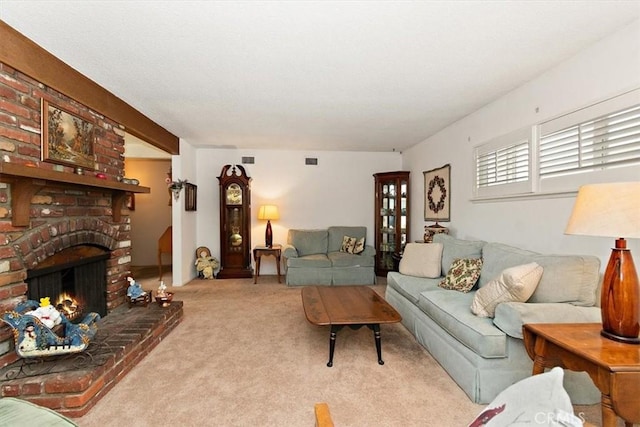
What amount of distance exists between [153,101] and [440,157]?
370 centimetres

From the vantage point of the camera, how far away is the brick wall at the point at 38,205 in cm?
198

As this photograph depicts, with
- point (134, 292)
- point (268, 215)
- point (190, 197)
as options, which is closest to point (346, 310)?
point (134, 292)

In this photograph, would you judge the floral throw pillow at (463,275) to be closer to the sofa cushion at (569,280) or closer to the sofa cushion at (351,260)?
the sofa cushion at (569,280)

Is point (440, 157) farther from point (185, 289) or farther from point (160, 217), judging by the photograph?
point (160, 217)

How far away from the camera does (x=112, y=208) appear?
128 inches

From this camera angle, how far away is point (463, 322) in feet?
6.97

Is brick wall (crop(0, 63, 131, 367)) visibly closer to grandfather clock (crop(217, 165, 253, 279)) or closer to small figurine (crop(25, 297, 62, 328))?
small figurine (crop(25, 297, 62, 328))

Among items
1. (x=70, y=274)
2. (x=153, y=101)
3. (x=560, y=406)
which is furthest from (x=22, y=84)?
(x=560, y=406)

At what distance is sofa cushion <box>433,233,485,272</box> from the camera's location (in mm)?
3100

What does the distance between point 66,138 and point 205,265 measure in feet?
10.8

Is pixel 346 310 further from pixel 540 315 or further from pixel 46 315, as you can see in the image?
pixel 46 315

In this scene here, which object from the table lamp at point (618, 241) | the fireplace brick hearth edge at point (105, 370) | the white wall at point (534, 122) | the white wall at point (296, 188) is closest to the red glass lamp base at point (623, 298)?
the table lamp at point (618, 241)

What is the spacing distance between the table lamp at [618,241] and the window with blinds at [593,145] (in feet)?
2.45

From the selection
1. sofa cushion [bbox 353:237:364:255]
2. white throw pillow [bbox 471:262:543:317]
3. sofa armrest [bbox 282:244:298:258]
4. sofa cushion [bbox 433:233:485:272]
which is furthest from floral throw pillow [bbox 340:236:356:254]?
white throw pillow [bbox 471:262:543:317]
